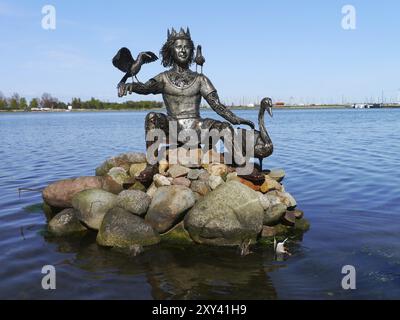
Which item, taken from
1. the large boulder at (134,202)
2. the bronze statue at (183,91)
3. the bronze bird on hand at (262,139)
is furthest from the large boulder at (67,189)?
the bronze bird on hand at (262,139)

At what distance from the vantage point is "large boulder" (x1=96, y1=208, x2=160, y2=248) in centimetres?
793

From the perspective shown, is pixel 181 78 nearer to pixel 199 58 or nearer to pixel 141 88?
pixel 199 58

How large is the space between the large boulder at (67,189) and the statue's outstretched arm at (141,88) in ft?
6.66

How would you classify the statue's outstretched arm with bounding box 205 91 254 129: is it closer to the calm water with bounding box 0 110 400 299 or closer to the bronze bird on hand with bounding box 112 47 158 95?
the bronze bird on hand with bounding box 112 47 158 95

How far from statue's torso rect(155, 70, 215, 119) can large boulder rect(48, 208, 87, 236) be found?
310 centimetres

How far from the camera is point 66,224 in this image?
8.96 meters

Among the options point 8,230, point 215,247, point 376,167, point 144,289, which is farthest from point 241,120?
point 376,167

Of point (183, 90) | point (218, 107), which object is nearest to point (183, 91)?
point (183, 90)

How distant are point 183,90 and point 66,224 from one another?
3826 mm

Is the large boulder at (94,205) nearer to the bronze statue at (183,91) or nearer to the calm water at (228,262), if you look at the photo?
the calm water at (228,262)

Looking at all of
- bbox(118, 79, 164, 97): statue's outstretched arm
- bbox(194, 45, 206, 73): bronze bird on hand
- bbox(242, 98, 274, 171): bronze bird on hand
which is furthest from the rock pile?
bbox(194, 45, 206, 73): bronze bird on hand

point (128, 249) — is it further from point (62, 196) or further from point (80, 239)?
point (62, 196)

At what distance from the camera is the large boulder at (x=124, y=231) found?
26.0ft
